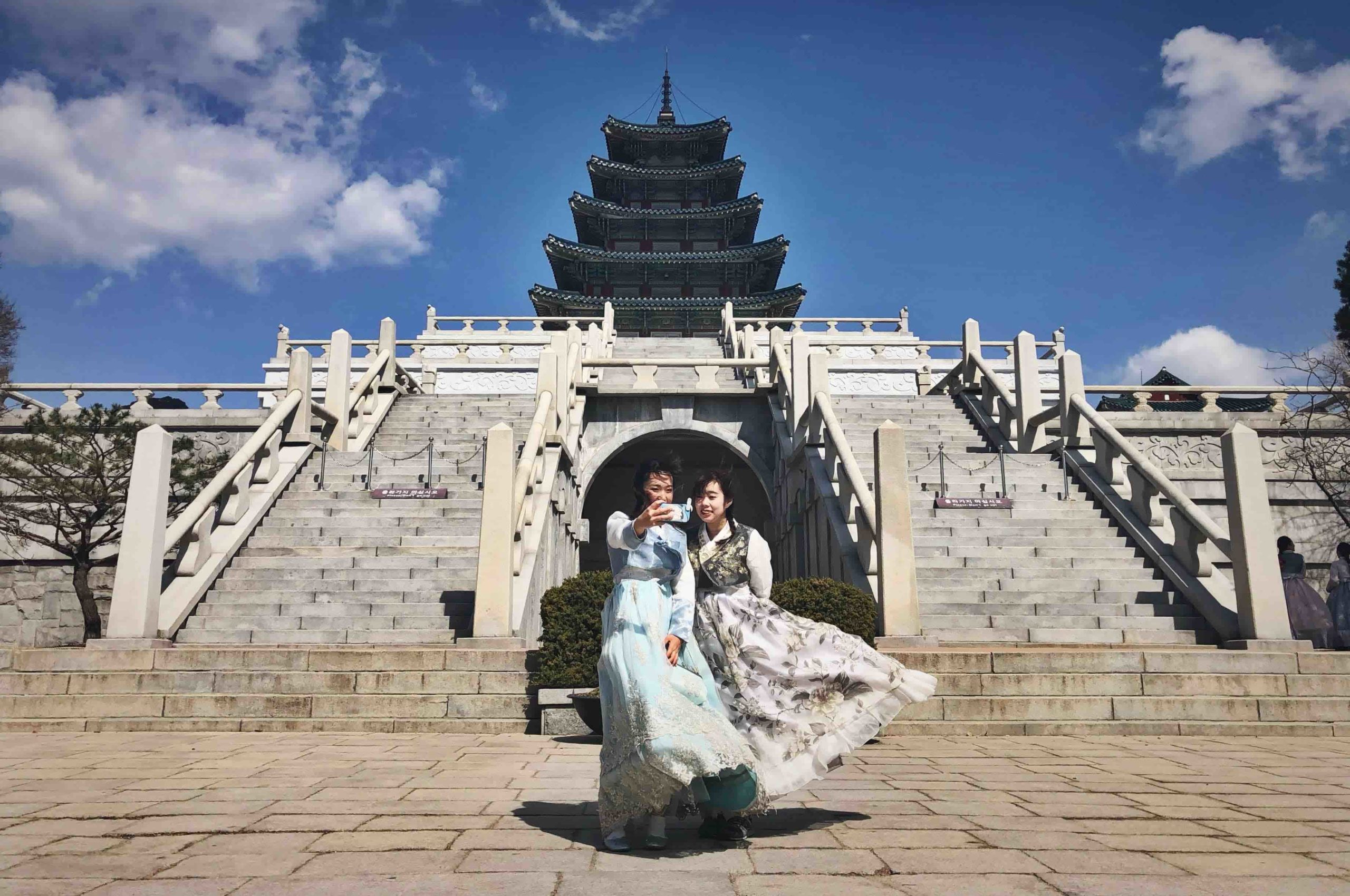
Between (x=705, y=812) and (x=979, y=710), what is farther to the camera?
(x=979, y=710)

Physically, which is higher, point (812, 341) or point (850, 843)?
point (812, 341)

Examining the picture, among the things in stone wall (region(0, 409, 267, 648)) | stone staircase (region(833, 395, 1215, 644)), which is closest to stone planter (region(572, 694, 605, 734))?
stone staircase (region(833, 395, 1215, 644))

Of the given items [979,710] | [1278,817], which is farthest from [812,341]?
[1278,817]

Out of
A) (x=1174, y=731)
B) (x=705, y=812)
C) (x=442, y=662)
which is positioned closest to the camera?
(x=705, y=812)

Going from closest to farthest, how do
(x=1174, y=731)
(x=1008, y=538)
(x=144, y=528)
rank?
(x=1174, y=731)
(x=144, y=528)
(x=1008, y=538)

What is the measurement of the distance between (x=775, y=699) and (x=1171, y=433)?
11.7 meters

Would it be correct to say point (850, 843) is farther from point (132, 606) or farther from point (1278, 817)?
point (132, 606)

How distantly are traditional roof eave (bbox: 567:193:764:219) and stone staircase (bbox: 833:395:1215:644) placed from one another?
2536 cm

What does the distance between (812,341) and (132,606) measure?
59.5 feet

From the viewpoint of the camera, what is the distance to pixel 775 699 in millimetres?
3779

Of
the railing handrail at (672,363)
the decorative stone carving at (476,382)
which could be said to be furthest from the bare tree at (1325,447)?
the decorative stone carving at (476,382)

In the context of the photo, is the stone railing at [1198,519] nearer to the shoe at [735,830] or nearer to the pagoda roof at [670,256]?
the shoe at [735,830]

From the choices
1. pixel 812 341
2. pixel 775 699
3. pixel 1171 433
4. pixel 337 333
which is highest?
pixel 812 341

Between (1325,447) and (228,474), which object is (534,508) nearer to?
(228,474)
